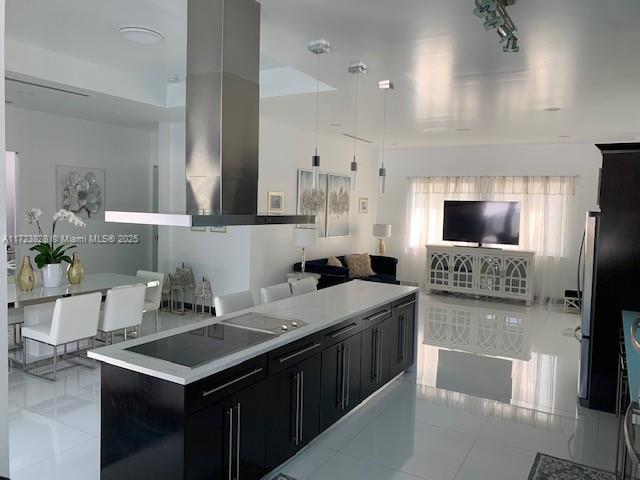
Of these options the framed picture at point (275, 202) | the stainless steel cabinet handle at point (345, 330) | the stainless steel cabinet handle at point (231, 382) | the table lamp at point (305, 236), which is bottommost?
the stainless steel cabinet handle at point (231, 382)

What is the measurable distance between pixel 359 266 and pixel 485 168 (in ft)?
9.79

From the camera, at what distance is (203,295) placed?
687 centimetres

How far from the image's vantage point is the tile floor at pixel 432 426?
9.98 ft

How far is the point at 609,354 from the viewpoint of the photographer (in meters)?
3.96

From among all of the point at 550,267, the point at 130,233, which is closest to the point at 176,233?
the point at 130,233

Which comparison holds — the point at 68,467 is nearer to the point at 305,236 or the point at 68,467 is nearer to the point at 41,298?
the point at 41,298

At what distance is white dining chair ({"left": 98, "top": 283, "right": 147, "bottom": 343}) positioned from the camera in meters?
4.68

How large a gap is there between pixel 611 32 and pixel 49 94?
5398 millimetres

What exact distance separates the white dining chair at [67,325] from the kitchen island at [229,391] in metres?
1.74

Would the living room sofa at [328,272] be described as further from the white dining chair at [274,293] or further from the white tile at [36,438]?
the white tile at [36,438]

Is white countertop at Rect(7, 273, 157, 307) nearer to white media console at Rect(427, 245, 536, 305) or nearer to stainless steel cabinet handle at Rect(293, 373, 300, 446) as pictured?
stainless steel cabinet handle at Rect(293, 373, 300, 446)

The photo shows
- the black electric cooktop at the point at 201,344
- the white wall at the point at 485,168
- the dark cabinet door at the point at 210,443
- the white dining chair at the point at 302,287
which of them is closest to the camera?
the dark cabinet door at the point at 210,443

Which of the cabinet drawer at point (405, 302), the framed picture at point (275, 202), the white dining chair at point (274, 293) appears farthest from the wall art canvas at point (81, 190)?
the cabinet drawer at point (405, 302)

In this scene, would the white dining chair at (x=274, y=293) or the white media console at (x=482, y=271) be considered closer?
the white dining chair at (x=274, y=293)
